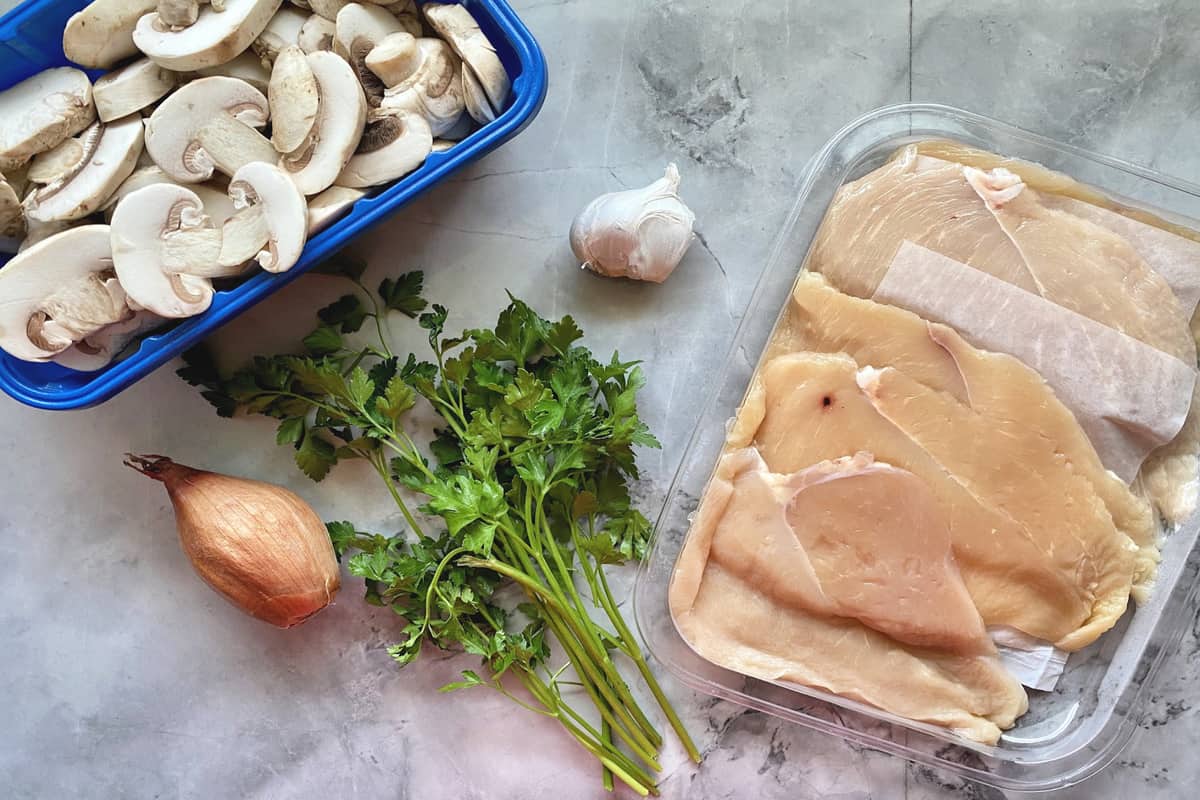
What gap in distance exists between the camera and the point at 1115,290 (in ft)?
4.49

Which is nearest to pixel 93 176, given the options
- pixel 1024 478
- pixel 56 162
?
pixel 56 162

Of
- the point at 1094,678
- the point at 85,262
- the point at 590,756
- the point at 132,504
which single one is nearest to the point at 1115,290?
the point at 1094,678

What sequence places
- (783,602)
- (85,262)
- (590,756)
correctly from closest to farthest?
(85,262) < (783,602) < (590,756)

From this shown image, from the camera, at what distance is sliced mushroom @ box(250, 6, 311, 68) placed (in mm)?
1382

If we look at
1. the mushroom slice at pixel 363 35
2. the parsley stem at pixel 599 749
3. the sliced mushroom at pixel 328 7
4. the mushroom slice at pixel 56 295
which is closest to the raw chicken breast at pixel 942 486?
the parsley stem at pixel 599 749

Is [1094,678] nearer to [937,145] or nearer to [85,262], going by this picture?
[937,145]

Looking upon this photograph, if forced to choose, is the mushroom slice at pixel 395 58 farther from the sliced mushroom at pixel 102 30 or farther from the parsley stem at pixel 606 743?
the parsley stem at pixel 606 743

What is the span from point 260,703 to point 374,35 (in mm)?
1096

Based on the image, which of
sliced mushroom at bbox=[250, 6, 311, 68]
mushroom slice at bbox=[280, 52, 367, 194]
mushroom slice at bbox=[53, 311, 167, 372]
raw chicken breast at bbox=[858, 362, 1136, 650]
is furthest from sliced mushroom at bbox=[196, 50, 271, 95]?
raw chicken breast at bbox=[858, 362, 1136, 650]

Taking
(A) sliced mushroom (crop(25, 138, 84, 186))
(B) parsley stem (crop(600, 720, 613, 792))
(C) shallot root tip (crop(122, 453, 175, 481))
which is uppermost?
(A) sliced mushroom (crop(25, 138, 84, 186))

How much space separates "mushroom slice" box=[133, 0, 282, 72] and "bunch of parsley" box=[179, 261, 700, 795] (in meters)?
0.38

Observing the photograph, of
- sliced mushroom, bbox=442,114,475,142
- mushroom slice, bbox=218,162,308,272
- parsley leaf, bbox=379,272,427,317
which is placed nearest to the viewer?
mushroom slice, bbox=218,162,308,272

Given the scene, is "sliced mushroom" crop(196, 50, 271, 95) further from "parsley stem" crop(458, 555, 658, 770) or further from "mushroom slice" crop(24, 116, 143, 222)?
"parsley stem" crop(458, 555, 658, 770)

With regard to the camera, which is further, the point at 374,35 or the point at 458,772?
the point at 458,772
